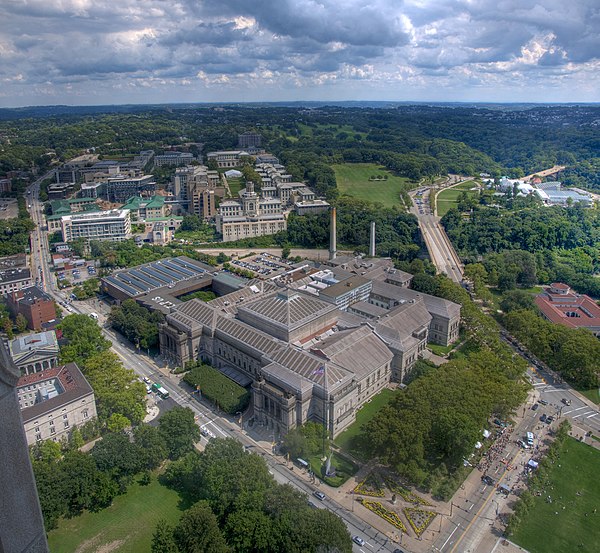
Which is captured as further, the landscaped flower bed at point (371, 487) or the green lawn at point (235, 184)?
the green lawn at point (235, 184)

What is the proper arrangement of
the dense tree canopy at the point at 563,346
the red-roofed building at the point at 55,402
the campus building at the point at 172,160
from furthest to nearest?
the campus building at the point at 172,160 < the dense tree canopy at the point at 563,346 < the red-roofed building at the point at 55,402

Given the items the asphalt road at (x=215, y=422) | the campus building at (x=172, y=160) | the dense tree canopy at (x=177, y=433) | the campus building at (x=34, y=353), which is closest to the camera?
the asphalt road at (x=215, y=422)

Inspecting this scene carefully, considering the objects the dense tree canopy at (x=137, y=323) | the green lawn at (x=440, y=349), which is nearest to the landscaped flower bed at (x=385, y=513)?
the green lawn at (x=440, y=349)

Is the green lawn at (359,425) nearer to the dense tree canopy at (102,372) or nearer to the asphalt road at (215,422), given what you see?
the asphalt road at (215,422)

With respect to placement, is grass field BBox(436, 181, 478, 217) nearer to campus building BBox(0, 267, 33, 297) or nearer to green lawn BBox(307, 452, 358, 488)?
green lawn BBox(307, 452, 358, 488)

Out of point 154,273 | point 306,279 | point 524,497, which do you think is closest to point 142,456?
point 524,497

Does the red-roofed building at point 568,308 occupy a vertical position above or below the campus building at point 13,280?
below

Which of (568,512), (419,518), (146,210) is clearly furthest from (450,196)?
(419,518)

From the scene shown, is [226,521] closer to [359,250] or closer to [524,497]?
[524,497]

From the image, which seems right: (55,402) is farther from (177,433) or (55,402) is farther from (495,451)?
(495,451)
